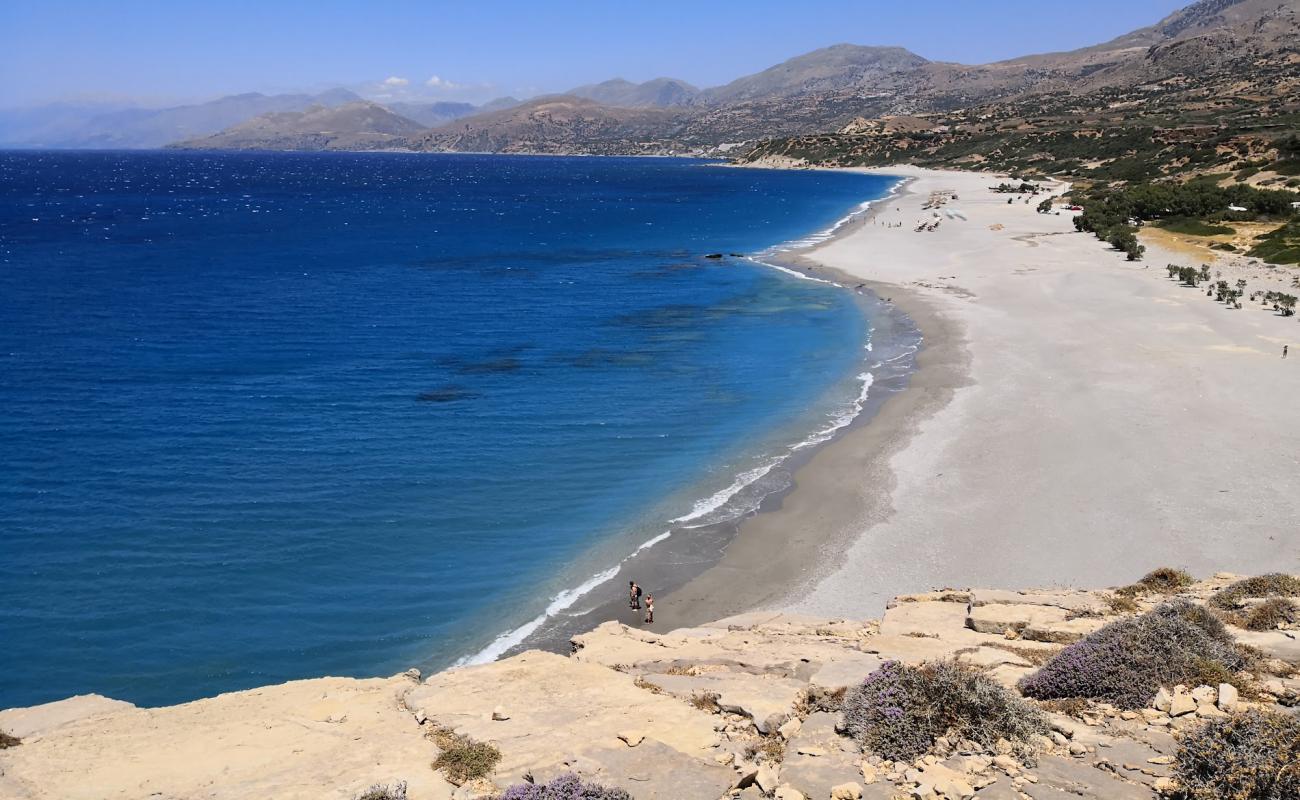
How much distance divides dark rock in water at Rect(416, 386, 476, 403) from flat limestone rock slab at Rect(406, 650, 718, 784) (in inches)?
873

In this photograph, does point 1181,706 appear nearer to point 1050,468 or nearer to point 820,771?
point 820,771

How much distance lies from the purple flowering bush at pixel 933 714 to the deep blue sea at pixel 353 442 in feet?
33.6

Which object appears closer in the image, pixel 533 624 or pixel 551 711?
pixel 551 711

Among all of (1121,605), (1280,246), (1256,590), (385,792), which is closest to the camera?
(385,792)

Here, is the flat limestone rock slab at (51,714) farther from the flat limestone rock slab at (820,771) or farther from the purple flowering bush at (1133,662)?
the purple flowering bush at (1133,662)

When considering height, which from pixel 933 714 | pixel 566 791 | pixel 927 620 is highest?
pixel 933 714

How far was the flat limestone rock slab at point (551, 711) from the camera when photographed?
35.0 ft

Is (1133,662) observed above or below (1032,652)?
above

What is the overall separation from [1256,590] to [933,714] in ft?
25.0

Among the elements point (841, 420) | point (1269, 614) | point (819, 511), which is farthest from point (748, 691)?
point (841, 420)

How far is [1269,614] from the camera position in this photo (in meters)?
12.6

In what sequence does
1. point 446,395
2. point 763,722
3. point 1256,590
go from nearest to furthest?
point 763,722, point 1256,590, point 446,395

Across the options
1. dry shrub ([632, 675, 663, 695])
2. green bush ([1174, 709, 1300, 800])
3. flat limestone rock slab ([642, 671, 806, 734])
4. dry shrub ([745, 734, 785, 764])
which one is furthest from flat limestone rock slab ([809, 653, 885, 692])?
green bush ([1174, 709, 1300, 800])

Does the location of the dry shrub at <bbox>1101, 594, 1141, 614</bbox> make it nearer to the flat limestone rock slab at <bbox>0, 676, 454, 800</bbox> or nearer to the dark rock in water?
the flat limestone rock slab at <bbox>0, 676, 454, 800</bbox>
